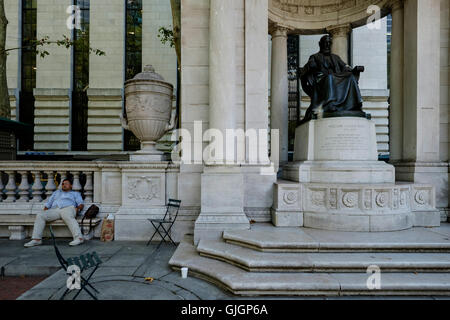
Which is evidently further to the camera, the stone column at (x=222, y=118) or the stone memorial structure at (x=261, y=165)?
the stone column at (x=222, y=118)

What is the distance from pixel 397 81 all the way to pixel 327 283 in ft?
22.0

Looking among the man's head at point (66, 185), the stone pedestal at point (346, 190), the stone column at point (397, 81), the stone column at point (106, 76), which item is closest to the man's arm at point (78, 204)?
the man's head at point (66, 185)

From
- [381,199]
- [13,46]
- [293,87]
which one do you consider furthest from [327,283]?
[13,46]

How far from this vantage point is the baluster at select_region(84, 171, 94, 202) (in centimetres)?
628

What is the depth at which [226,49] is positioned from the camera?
18.5 ft

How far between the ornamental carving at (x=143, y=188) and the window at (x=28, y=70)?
547 inches

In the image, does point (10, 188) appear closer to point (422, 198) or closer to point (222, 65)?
point (222, 65)

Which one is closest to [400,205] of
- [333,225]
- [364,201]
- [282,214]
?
[364,201]

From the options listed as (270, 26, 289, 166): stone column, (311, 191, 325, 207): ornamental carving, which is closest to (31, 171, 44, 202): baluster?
(311, 191, 325, 207): ornamental carving

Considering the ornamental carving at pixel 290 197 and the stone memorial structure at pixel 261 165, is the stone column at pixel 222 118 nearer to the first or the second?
the stone memorial structure at pixel 261 165

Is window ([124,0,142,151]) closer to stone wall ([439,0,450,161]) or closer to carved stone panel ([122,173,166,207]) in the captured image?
carved stone panel ([122,173,166,207])

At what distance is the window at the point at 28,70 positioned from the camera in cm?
1619
